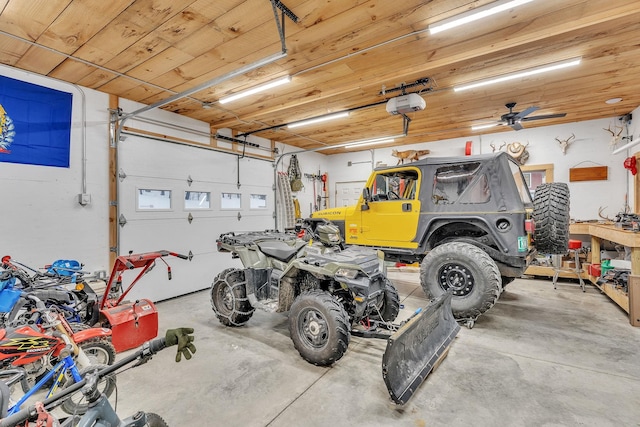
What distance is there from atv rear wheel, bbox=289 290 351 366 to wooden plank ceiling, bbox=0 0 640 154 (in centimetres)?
252

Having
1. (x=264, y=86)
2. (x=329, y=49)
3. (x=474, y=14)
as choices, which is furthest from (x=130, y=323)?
(x=474, y=14)

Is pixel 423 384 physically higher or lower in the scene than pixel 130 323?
lower

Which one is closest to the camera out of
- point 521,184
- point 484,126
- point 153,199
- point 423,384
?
point 423,384

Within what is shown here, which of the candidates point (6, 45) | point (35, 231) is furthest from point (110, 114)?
point (35, 231)

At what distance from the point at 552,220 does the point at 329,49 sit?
348 cm

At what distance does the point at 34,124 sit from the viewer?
3.47 metres

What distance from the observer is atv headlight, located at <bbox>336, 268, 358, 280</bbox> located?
2.54 metres

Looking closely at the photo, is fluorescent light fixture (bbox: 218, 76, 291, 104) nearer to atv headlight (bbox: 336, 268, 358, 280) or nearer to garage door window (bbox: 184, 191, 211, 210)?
garage door window (bbox: 184, 191, 211, 210)

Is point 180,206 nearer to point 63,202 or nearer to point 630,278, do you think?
point 63,202

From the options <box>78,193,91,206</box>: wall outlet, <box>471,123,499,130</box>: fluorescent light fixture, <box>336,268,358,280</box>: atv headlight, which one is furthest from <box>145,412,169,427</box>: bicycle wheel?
<box>471,123,499,130</box>: fluorescent light fixture

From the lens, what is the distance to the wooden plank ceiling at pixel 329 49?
246 cm

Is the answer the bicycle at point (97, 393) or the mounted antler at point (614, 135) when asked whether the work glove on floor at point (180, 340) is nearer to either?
the bicycle at point (97, 393)

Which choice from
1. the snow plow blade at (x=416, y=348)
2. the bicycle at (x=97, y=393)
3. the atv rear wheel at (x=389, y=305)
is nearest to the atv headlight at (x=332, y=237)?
the atv rear wheel at (x=389, y=305)

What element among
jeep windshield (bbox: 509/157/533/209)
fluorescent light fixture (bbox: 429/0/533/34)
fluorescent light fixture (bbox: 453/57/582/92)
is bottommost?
jeep windshield (bbox: 509/157/533/209)
